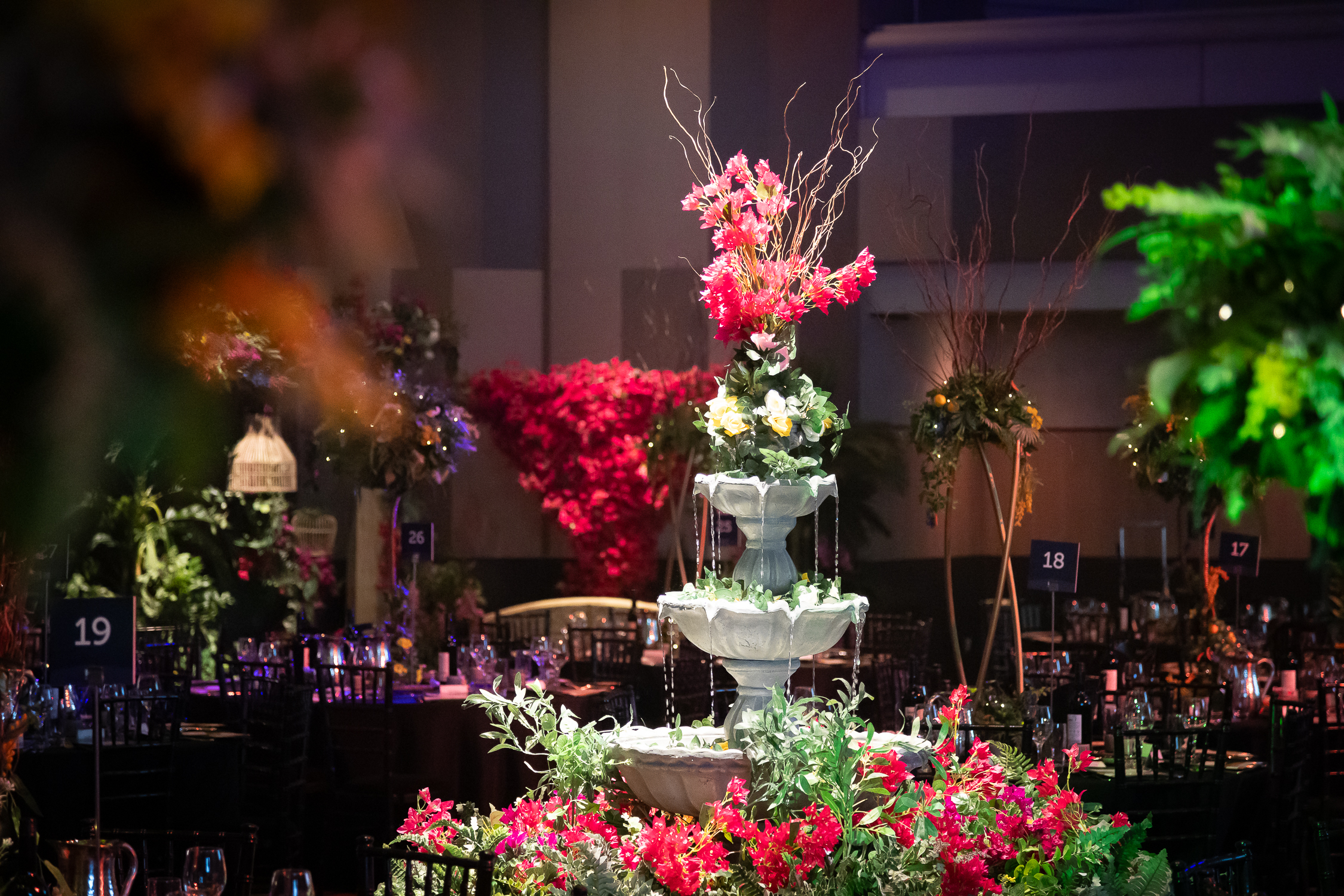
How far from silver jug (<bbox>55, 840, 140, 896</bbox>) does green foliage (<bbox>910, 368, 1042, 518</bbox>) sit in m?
3.87

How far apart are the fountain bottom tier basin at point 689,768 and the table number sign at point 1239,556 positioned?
4.26 meters

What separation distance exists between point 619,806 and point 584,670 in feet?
14.3

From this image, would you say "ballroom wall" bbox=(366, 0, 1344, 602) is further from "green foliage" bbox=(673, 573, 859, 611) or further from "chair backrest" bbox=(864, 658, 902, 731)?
"green foliage" bbox=(673, 573, 859, 611)

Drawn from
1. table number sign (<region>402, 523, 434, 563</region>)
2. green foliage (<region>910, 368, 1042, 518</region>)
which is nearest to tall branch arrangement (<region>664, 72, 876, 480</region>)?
green foliage (<region>910, 368, 1042, 518</region>)

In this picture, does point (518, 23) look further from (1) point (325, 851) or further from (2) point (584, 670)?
(1) point (325, 851)

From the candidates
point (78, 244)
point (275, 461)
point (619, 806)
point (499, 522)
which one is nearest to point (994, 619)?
point (619, 806)

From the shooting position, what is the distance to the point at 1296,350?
3.81 ft

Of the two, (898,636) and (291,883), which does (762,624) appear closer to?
(291,883)

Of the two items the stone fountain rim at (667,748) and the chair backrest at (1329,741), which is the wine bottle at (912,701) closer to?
the stone fountain rim at (667,748)

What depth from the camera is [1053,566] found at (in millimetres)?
5949

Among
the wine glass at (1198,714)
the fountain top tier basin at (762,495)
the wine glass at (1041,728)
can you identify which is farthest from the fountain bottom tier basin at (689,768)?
the wine glass at (1198,714)

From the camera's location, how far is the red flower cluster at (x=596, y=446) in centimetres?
991

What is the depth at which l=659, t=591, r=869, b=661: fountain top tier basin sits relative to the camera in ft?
11.4

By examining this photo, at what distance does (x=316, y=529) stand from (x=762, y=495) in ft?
22.1
